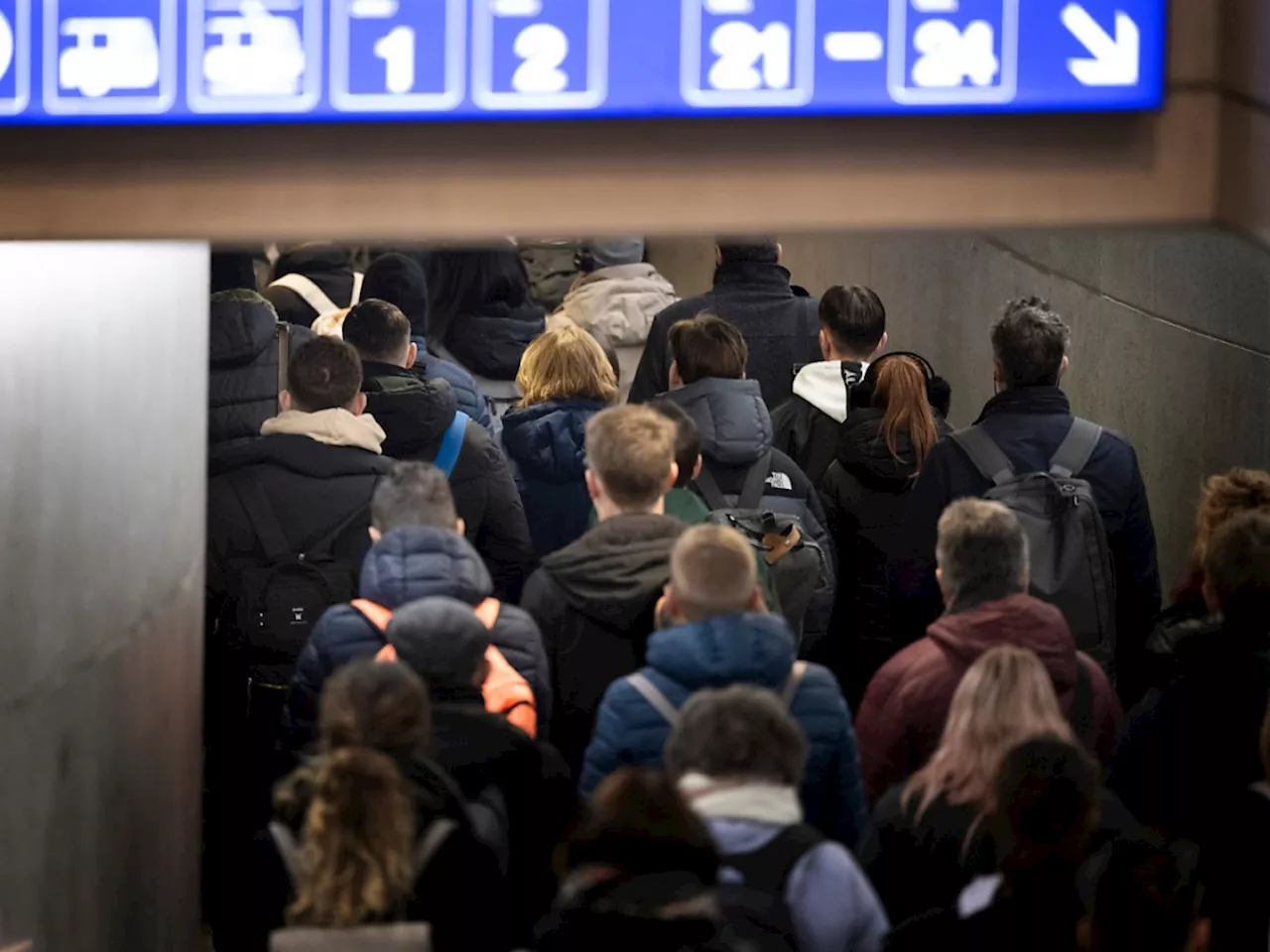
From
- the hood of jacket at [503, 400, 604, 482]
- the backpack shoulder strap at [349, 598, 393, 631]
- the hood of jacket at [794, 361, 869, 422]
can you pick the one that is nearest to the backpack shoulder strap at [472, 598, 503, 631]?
the backpack shoulder strap at [349, 598, 393, 631]

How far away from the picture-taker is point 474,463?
7.33 metres

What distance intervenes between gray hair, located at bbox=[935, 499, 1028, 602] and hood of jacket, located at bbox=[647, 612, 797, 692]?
0.66 metres

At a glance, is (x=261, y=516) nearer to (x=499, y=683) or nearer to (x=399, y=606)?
(x=399, y=606)

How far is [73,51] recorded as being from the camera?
15.9 feet

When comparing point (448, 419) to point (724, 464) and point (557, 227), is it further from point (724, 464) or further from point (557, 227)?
point (557, 227)

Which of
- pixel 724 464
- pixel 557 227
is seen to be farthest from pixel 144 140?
pixel 724 464

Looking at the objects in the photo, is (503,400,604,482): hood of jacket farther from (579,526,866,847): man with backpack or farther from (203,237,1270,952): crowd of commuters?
(579,526,866,847): man with backpack

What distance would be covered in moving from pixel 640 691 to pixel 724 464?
2007 millimetres

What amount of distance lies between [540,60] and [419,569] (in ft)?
4.73

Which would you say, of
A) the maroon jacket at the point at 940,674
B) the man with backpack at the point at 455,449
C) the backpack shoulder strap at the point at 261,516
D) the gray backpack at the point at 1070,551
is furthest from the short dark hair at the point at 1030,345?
the backpack shoulder strap at the point at 261,516

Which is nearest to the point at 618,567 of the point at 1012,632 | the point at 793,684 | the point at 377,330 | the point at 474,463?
the point at 793,684

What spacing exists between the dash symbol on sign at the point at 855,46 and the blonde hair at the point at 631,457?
1.57 m

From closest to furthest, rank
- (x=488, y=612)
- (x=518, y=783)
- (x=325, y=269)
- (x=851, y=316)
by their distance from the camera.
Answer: (x=518, y=783) < (x=488, y=612) < (x=851, y=316) < (x=325, y=269)

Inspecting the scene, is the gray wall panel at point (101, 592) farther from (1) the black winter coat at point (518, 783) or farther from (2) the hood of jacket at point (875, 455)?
(2) the hood of jacket at point (875, 455)
